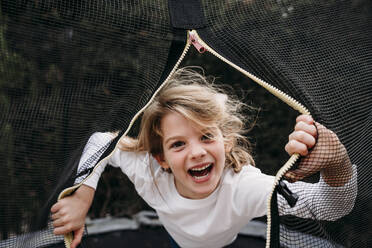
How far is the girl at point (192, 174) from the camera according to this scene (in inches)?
44.0

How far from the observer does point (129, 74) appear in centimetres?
96

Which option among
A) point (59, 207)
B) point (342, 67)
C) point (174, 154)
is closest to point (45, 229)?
point (59, 207)

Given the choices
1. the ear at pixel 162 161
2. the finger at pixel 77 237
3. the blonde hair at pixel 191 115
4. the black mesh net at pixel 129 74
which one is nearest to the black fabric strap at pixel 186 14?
the black mesh net at pixel 129 74

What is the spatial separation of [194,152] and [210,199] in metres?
0.22

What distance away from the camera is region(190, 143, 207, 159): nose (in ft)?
3.71

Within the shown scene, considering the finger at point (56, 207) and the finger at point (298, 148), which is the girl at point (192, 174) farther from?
the finger at point (298, 148)

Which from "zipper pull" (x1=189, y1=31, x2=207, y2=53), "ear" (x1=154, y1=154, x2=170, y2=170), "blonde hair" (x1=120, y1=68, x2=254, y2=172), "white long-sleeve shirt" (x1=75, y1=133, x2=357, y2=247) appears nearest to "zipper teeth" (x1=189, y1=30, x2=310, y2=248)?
"zipper pull" (x1=189, y1=31, x2=207, y2=53)

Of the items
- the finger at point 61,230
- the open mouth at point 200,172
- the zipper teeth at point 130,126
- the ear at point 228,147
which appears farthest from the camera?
the ear at point 228,147

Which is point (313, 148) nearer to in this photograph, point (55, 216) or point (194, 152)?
point (194, 152)

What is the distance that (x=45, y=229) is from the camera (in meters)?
1.06

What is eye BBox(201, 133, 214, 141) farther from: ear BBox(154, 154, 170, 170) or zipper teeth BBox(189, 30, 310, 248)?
zipper teeth BBox(189, 30, 310, 248)

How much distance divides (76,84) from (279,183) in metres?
0.50

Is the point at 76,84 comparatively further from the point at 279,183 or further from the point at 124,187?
the point at 124,187

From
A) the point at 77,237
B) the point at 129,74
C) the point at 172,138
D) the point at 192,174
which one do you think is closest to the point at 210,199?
the point at 192,174
